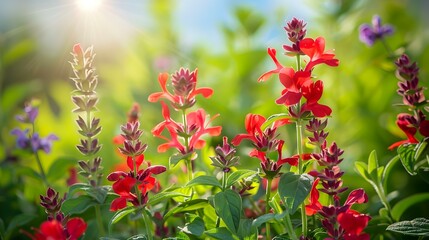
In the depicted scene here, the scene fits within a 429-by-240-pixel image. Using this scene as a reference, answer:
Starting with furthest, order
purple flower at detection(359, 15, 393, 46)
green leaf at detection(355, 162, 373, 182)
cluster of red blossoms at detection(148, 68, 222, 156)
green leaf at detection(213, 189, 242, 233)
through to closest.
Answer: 1. purple flower at detection(359, 15, 393, 46)
2. green leaf at detection(355, 162, 373, 182)
3. cluster of red blossoms at detection(148, 68, 222, 156)
4. green leaf at detection(213, 189, 242, 233)

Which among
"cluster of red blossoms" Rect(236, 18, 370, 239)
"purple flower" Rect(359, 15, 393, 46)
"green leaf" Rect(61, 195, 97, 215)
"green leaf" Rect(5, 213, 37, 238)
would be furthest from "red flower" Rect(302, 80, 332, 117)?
"green leaf" Rect(5, 213, 37, 238)

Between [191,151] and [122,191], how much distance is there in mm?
165

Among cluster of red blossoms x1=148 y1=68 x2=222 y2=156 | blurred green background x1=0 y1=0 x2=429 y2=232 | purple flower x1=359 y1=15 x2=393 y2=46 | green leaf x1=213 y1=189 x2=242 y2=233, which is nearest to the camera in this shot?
green leaf x1=213 y1=189 x2=242 y2=233

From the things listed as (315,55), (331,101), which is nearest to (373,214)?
(315,55)

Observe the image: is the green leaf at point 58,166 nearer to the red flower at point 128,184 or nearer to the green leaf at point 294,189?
the red flower at point 128,184

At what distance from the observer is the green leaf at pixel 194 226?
1.05m

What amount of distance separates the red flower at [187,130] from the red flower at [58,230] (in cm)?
23

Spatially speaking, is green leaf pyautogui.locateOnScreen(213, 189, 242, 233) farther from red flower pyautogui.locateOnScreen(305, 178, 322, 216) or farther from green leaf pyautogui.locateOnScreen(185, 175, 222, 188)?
red flower pyautogui.locateOnScreen(305, 178, 322, 216)

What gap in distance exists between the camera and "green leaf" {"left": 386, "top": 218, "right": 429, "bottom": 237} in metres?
1.07

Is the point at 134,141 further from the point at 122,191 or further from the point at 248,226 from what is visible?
the point at 248,226

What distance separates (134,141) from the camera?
1.05 metres

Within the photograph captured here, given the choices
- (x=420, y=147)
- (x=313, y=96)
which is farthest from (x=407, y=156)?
(x=313, y=96)

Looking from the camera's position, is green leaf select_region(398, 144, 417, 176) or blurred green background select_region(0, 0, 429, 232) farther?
blurred green background select_region(0, 0, 429, 232)

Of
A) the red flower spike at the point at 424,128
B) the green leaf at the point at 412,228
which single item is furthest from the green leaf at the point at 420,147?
the green leaf at the point at 412,228
